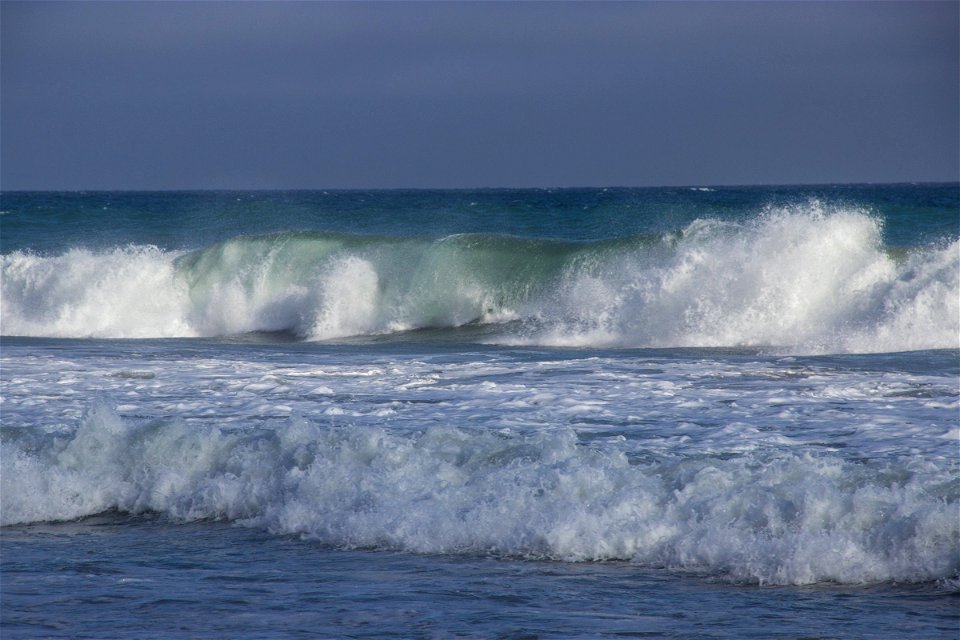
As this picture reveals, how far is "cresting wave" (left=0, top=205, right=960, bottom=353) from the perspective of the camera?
1443 centimetres

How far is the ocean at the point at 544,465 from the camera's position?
206 inches

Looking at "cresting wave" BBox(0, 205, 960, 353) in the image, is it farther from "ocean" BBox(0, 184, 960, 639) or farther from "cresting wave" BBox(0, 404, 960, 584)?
"cresting wave" BBox(0, 404, 960, 584)

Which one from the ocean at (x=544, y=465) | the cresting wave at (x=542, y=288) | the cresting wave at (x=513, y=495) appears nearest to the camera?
the ocean at (x=544, y=465)

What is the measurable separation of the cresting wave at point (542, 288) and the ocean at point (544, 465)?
0.21 feet

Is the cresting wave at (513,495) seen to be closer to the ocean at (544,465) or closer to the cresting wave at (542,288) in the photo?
the ocean at (544,465)

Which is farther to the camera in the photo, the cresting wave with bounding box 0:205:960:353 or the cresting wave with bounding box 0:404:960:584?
the cresting wave with bounding box 0:205:960:353

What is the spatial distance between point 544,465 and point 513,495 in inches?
19.8

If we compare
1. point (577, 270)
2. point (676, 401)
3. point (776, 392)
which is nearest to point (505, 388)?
point (676, 401)

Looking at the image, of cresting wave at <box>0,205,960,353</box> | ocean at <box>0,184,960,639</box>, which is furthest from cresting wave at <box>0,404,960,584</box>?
cresting wave at <box>0,205,960,353</box>

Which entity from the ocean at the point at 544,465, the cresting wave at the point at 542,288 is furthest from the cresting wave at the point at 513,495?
the cresting wave at the point at 542,288

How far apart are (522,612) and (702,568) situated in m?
1.11

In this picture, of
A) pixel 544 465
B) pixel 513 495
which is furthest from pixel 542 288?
pixel 513 495

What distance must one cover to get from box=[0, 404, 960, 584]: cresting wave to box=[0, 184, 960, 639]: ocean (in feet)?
0.06

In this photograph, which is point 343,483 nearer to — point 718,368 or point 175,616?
point 175,616
